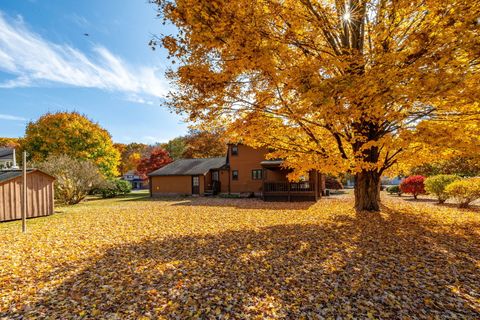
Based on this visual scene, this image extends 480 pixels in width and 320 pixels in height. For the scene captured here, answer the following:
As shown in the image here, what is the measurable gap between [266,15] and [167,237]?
799cm

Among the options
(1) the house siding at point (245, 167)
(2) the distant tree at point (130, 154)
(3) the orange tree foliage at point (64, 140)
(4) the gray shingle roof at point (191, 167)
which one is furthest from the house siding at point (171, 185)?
(2) the distant tree at point (130, 154)

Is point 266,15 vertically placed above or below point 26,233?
above

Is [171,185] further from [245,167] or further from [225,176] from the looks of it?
[245,167]

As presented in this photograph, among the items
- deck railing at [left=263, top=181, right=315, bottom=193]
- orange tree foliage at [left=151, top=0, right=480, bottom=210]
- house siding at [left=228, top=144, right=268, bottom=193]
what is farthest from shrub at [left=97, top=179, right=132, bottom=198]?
orange tree foliage at [left=151, top=0, right=480, bottom=210]

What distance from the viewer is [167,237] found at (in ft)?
28.5

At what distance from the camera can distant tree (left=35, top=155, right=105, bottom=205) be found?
64.0 feet

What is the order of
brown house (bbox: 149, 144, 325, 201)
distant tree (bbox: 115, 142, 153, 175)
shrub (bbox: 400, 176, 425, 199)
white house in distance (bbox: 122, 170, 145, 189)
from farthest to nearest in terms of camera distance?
distant tree (bbox: 115, 142, 153, 175), white house in distance (bbox: 122, 170, 145, 189), brown house (bbox: 149, 144, 325, 201), shrub (bbox: 400, 176, 425, 199)

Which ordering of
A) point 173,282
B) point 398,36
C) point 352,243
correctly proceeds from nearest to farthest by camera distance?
point 173,282 < point 352,243 < point 398,36

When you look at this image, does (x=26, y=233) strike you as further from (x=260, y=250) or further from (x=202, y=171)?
(x=202, y=171)

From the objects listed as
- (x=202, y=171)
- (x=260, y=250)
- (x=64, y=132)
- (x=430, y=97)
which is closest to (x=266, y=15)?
(x=430, y=97)

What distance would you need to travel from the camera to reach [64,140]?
31.2 metres

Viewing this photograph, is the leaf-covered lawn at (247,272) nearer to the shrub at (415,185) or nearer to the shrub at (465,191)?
the shrub at (465,191)

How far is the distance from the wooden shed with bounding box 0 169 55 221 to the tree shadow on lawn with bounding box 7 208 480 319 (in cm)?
906

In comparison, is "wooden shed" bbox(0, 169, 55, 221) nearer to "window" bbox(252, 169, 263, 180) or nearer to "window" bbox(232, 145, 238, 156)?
"window" bbox(232, 145, 238, 156)
